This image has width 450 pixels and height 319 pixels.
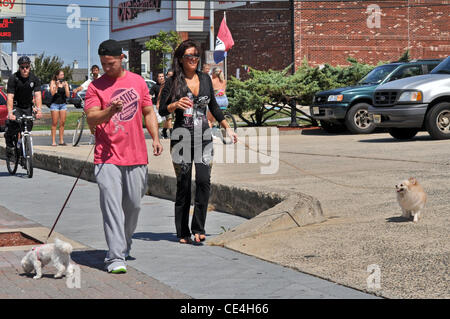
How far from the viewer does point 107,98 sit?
630 centimetres

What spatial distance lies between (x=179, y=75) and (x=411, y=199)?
2.37 metres

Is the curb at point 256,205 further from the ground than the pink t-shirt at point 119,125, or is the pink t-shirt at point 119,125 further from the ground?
the pink t-shirt at point 119,125

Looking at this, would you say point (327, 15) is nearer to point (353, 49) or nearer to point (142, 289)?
point (353, 49)

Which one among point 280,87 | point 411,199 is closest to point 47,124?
point 280,87

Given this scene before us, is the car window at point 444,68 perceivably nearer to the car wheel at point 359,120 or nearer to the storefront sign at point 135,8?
the car wheel at point 359,120

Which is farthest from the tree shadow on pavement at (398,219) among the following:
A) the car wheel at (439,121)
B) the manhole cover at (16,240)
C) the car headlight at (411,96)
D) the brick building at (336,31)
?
the brick building at (336,31)

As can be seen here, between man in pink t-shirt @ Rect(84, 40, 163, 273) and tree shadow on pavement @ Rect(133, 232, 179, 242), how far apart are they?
1.31 meters

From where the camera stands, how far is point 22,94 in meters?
13.5

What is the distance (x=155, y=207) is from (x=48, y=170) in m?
5.58

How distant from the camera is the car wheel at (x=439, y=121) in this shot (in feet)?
53.3

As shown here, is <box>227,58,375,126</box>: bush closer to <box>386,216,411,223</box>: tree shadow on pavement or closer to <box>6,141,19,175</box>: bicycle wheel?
Answer: <box>6,141,19,175</box>: bicycle wheel

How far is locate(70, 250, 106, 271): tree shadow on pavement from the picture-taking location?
648cm

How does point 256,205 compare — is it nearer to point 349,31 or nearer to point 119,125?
point 119,125

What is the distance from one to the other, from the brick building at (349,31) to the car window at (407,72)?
25951mm
